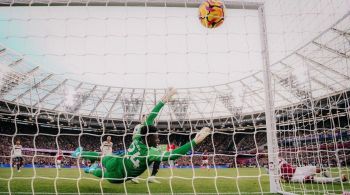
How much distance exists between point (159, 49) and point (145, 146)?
1.78 metres

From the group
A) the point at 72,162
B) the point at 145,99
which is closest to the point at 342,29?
the point at 145,99

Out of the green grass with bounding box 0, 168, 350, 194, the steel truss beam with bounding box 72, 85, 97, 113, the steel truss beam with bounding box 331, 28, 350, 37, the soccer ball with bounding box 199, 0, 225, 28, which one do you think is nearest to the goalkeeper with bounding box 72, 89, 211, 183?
the green grass with bounding box 0, 168, 350, 194

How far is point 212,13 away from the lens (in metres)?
5.12

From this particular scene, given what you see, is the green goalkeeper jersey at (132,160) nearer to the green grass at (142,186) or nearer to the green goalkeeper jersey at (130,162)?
the green goalkeeper jersey at (130,162)

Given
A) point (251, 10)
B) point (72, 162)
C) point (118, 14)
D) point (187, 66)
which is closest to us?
point (187, 66)

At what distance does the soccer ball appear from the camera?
16.8ft

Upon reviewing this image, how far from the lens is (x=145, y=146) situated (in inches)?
223

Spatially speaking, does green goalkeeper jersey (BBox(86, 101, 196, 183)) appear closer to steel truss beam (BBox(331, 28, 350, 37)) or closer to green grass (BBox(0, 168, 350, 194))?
green grass (BBox(0, 168, 350, 194))

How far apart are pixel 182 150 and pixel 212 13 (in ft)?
7.51

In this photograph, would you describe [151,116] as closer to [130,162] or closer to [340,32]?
[130,162]

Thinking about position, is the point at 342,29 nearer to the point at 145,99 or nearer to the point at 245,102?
the point at 245,102

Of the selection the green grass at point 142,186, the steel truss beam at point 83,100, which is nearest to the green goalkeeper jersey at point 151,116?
the green grass at point 142,186

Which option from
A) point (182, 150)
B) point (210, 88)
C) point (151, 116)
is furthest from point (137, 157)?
point (210, 88)

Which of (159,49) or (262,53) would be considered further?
(262,53)
